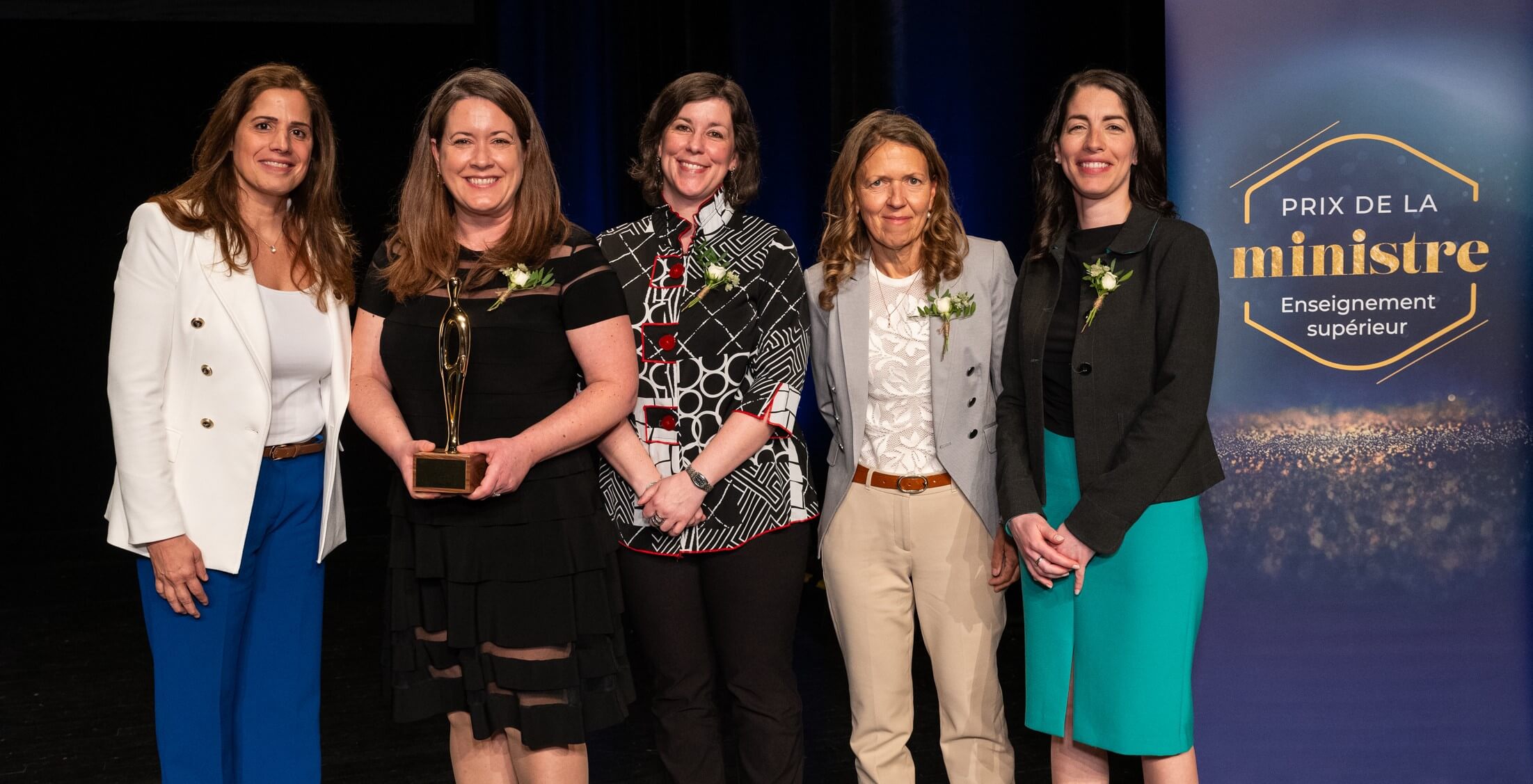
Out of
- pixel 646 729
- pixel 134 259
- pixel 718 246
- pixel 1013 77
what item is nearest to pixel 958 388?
pixel 718 246

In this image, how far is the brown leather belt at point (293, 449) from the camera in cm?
232

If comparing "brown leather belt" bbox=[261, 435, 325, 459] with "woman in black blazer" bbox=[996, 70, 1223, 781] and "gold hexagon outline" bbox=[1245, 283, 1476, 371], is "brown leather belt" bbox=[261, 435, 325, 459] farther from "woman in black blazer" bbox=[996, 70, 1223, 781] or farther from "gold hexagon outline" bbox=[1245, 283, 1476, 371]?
"gold hexagon outline" bbox=[1245, 283, 1476, 371]

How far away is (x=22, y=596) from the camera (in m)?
6.02

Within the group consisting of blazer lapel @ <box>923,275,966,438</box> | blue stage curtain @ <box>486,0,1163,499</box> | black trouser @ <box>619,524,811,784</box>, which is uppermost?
blue stage curtain @ <box>486,0,1163,499</box>

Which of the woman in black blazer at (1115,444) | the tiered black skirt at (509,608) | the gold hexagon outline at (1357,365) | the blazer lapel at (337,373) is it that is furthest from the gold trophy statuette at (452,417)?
the gold hexagon outline at (1357,365)

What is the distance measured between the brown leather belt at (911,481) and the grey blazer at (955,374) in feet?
0.09

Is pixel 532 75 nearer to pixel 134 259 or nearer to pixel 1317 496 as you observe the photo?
pixel 134 259

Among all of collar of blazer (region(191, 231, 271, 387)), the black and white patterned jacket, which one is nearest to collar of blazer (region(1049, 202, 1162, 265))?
the black and white patterned jacket

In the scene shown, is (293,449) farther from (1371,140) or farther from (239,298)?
(1371,140)

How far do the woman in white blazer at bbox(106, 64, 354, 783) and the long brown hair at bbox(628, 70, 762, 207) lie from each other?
0.65 metres

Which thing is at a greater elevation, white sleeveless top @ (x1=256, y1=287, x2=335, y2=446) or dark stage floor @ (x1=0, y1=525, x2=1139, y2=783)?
white sleeveless top @ (x1=256, y1=287, x2=335, y2=446)

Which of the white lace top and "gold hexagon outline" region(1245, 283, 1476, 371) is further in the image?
"gold hexagon outline" region(1245, 283, 1476, 371)

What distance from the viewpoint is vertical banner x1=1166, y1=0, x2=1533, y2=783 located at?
2.74 metres

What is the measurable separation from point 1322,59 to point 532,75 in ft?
13.8
